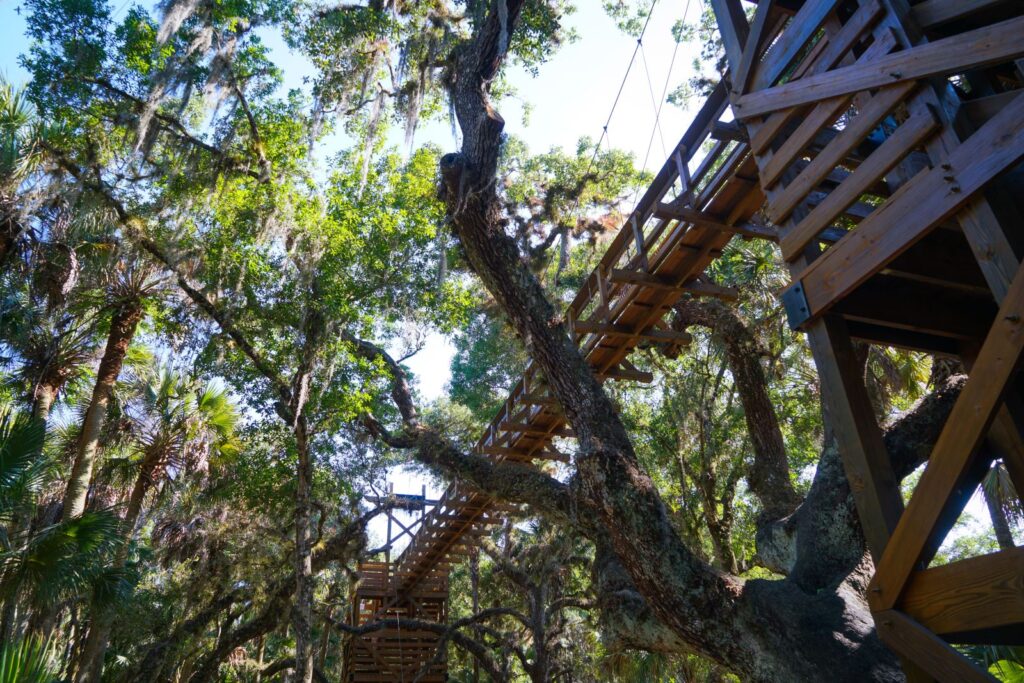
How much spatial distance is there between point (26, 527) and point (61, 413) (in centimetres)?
311

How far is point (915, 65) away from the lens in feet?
10.6

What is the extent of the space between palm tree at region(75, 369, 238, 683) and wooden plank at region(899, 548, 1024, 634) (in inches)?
447

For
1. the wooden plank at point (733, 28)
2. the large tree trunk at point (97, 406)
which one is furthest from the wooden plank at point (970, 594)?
the large tree trunk at point (97, 406)

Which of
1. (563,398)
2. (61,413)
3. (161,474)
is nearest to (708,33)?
(563,398)

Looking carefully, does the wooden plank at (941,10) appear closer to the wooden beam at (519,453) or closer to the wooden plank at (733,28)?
the wooden plank at (733,28)

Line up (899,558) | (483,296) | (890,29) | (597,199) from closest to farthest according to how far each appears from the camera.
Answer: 1. (899,558)
2. (890,29)
3. (483,296)
4. (597,199)

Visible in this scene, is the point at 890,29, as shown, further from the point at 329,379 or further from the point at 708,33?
the point at 708,33

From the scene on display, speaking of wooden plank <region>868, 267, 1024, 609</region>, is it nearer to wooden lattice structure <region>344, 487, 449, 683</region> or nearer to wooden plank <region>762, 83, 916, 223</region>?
wooden plank <region>762, 83, 916, 223</region>

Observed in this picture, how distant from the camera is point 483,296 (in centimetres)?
1480

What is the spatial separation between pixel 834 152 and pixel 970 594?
2.26 m

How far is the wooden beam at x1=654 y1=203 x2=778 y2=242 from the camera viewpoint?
6921 mm

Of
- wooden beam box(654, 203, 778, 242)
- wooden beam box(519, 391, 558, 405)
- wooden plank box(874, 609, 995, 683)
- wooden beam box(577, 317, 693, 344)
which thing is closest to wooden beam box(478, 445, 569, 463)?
wooden beam box(519, 391, 558, 405)

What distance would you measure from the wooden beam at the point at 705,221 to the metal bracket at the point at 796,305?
3186mm

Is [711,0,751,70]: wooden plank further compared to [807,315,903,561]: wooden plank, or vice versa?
[711,0,751,70]: wooden plank
